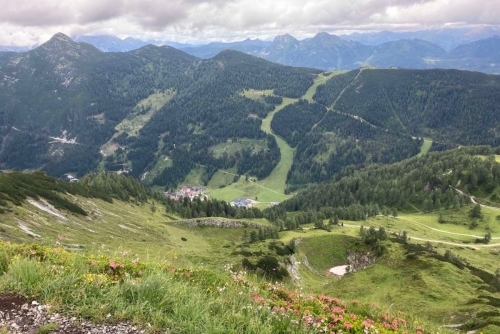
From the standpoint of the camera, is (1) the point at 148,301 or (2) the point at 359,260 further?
(2) the point at 359,260

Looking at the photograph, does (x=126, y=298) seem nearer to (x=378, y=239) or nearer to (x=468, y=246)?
(x=378, y=239)

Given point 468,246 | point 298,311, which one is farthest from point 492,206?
point 298,311

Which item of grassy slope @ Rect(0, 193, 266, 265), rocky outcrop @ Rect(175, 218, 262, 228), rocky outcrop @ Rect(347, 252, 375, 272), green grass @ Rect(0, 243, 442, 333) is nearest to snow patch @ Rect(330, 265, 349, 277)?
rocky outcrop @ Rect(347, 252, 375, 272)

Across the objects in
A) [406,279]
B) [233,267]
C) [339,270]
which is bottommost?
[339,270]

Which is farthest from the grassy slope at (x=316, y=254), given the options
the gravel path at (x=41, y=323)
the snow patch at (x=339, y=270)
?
the gravel path at (x=41, y=323)

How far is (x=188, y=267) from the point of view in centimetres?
1633

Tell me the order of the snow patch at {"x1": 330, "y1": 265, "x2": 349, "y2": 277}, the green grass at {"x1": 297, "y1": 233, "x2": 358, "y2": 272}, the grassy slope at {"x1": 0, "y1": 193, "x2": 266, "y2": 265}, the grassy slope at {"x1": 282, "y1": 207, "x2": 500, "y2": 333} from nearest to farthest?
the grassy slope at {"x1": 282, "y1": 207, "x2": 500, "y2": 333}
the grassy slope at {"x1": 0, "y1": 193, "x2": 266, "y2": 265}
the snow patch at {"x1": 330, "y1": 265, "x2": 349, "y2": 277}
the green grass at {"x1": 297, "y1": 233, "x2": 358, "y2": 272}

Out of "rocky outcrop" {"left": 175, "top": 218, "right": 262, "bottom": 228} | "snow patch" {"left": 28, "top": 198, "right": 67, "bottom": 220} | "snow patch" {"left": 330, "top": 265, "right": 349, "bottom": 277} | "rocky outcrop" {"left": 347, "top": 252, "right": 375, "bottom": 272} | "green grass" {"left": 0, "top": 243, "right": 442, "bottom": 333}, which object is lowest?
"rocky outcrop" {"left": 175, "top": 218, "right": 262, "bottom": 228}

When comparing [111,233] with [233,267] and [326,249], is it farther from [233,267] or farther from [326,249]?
[326,249]

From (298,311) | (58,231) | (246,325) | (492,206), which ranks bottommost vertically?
(492,206)

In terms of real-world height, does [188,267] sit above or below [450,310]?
above

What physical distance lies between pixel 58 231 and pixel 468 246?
126203 mm

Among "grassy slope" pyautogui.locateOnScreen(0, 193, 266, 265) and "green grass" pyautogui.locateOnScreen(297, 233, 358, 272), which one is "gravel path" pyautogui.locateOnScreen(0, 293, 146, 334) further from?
"green grass" pyautogui.locateOnScreen(297, 233, 358, 272)

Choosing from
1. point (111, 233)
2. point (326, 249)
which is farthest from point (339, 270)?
point (111, 233)
